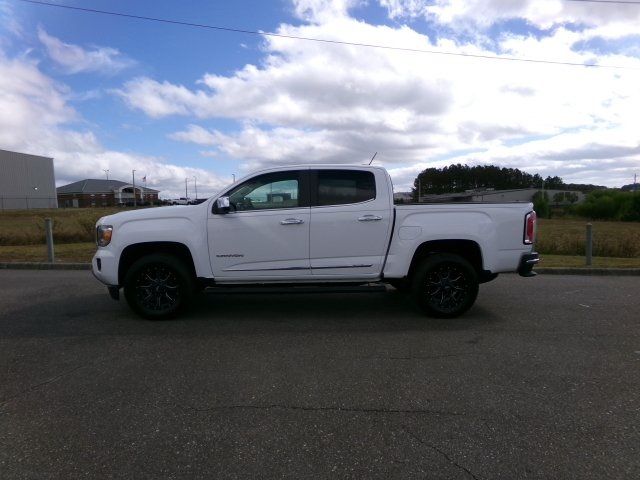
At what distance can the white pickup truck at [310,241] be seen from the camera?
6113mm

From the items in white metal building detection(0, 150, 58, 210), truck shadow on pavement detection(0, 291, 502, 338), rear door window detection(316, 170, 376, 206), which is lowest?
truck shadow on pavement detection(0, 291, 502, 338)

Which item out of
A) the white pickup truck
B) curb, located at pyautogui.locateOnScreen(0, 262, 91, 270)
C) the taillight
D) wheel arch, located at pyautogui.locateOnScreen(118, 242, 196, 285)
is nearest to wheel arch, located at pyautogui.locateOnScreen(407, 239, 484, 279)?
the white pickup truck

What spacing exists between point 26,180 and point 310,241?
9721cm

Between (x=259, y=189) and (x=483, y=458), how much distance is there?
4.20 meters

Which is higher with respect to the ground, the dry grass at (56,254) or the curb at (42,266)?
the dry grass at (56,254)

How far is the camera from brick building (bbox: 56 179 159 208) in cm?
A: 10662

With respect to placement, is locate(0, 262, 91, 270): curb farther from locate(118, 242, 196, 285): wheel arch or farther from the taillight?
the taillight

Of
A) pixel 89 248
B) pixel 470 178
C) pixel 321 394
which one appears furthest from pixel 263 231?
pixel 470 178

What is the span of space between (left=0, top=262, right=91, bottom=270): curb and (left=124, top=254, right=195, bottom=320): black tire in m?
5.70

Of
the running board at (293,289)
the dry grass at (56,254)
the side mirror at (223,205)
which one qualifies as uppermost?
the side mirror at (223,205)

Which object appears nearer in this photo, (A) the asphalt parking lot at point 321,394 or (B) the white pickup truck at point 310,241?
(A) the asphalt parking lot at point 321,394

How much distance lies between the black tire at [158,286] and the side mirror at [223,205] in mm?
865

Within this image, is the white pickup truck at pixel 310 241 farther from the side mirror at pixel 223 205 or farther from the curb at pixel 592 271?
the curb at pixel 592 271

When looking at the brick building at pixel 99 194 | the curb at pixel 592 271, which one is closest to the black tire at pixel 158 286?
the curb at pixel 592 271
